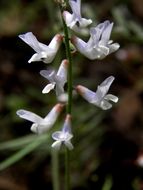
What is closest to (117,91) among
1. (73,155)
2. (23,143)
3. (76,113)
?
(76,113)

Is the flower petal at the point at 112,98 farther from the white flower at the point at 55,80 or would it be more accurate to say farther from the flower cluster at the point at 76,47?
the white flower at the point at 55,80

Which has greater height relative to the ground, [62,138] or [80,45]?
[80,45]

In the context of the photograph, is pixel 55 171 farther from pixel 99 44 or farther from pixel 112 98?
pixel 99 44

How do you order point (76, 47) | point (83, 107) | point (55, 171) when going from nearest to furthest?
point (76, 47) < point (55, 171) < point (83, 107)

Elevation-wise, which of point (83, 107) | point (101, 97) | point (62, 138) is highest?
point (83, 107)

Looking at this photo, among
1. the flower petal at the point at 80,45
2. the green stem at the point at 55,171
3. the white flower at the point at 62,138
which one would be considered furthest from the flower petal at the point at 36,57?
the green stem at the point at 55,171

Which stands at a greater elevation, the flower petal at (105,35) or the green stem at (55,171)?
the green stem at (55,171)

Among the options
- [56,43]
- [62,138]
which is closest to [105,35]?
[56,43]

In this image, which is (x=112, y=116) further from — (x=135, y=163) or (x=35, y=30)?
(x=35, y=30)

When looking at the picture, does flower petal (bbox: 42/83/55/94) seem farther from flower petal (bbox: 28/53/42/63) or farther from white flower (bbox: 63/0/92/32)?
white flower (bbox: 63/0/92/32)

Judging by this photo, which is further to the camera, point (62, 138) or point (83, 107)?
point (83, 107)
